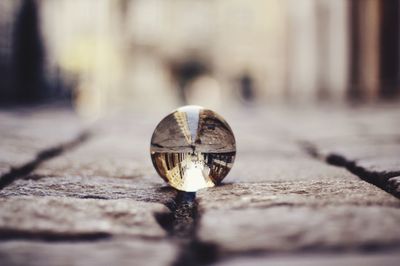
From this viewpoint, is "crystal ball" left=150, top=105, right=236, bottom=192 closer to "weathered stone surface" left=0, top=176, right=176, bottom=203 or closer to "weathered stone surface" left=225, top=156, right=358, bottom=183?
"weathered stone surface" left=0, top=176, right=176, bottom=203

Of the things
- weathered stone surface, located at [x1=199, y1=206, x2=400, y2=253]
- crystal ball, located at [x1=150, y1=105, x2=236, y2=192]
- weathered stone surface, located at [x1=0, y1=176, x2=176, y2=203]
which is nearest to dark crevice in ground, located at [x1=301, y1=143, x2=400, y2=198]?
weathered stone surface, located at [x1=199, y1=206, x2=400, y2=253]

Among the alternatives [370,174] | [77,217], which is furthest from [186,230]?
[370,174]

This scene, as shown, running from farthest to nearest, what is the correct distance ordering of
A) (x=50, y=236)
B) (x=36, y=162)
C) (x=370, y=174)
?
(x=36, y=162) < (x=370, y=174) < (x=50, y=236)

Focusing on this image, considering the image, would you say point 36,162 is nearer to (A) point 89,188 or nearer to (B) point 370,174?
(A) point 89,188

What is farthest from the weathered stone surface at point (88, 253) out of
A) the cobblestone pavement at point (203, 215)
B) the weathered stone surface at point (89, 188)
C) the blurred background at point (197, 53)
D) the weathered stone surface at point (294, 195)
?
the blurred background at point (197, 53)

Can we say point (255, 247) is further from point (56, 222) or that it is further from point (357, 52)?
point (357, 52)
